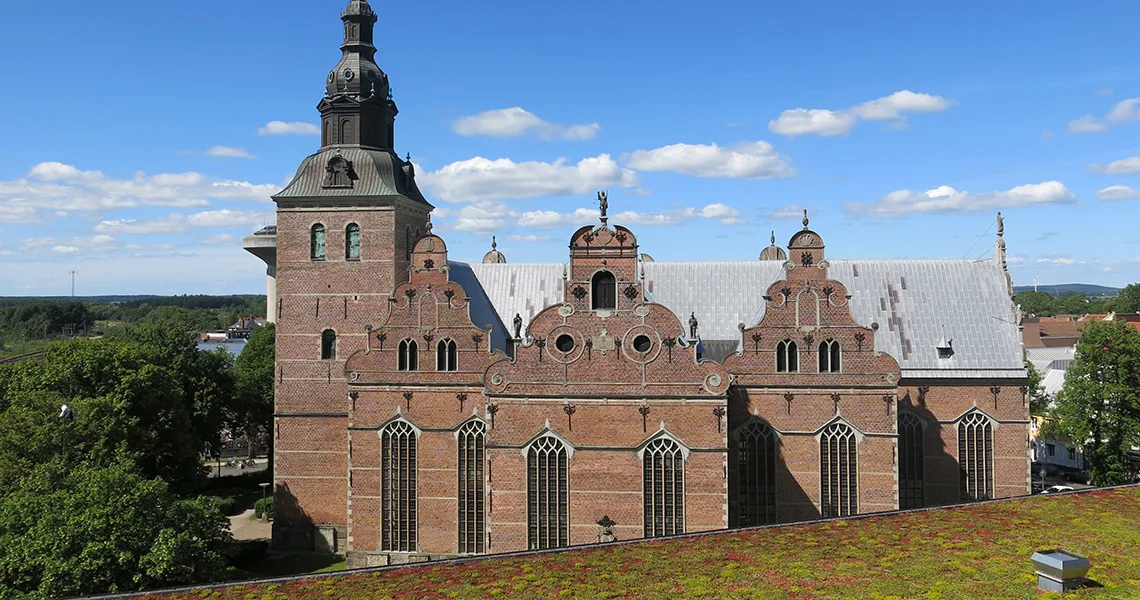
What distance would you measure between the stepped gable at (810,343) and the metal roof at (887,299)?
3900 mm

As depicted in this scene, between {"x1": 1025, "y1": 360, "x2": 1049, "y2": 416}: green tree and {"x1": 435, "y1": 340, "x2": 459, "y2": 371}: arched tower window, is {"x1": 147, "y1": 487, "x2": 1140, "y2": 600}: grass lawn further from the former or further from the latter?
{"x1": 1025, "y1": 360, "x2": 1049, "y2": 416}: green tree

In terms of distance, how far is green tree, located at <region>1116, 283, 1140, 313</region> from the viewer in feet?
537

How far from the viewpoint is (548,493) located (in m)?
36.9

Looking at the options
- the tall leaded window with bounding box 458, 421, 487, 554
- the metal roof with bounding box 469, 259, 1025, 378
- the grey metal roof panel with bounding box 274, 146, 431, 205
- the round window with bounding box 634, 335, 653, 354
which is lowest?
the tall leaded window with bounding box 458, 421, 487, 554

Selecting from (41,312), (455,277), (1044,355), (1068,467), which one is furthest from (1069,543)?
(41,312)

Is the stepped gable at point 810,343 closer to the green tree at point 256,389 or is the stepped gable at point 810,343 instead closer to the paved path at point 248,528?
the paved path at point 248,528

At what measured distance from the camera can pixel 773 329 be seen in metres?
38.0

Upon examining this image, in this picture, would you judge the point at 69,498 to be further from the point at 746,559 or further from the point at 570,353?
the point at 746,559

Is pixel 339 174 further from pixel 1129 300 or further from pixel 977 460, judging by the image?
pixel 1129 300

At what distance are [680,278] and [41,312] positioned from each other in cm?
18094

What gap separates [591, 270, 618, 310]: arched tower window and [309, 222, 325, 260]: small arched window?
15.5 meters

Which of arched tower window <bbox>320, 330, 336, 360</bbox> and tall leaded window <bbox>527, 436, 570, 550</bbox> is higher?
arched tower window <bbox>320, 330, 336, 360</bbox>

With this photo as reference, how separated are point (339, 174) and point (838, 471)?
28513 mm

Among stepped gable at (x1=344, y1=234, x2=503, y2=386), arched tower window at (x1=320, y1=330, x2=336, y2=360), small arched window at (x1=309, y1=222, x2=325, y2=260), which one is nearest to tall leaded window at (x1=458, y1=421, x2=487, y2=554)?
stepped gable at (x1=344, y1=234, x2=503, y2=386)
